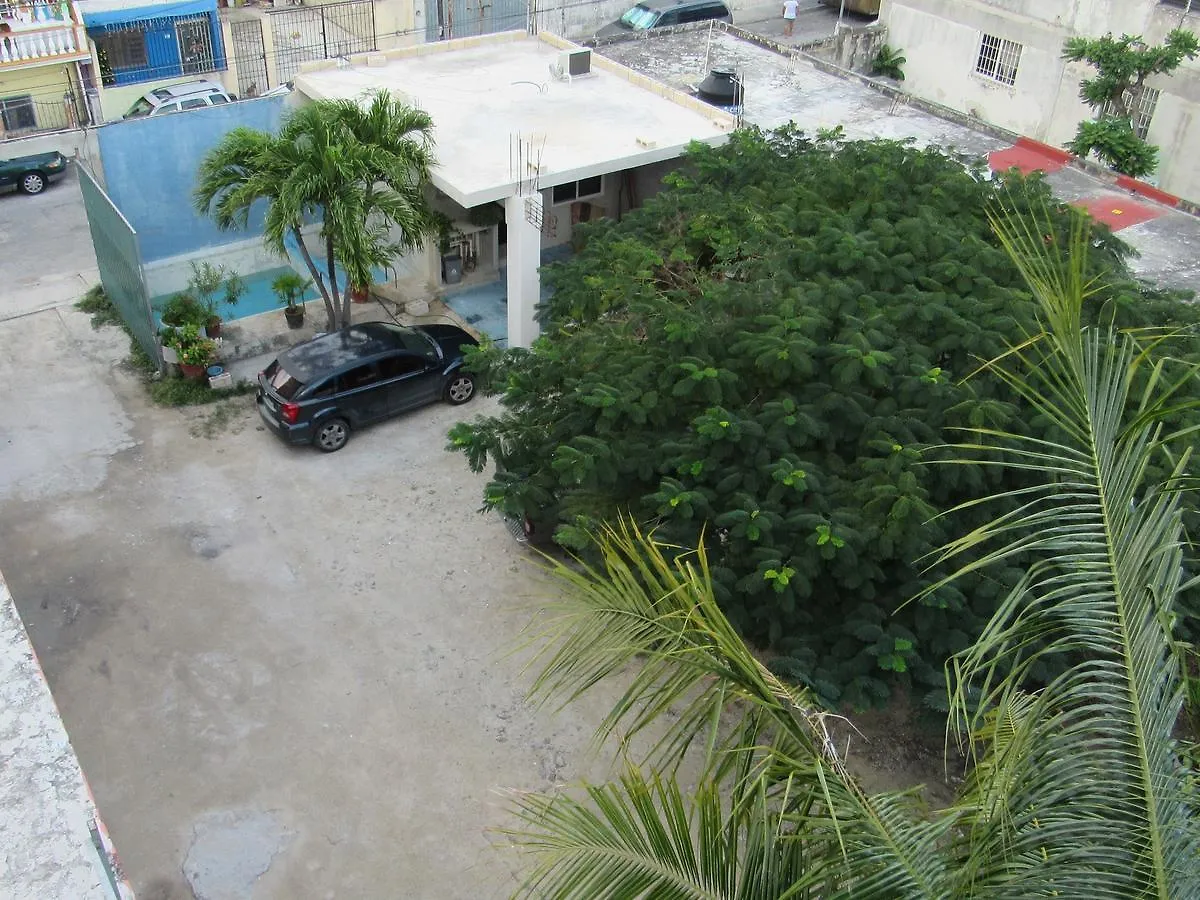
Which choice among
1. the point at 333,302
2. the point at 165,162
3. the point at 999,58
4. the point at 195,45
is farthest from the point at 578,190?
the point at 195,45

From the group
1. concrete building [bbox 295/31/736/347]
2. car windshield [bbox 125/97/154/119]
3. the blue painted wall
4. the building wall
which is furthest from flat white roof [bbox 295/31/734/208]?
the building wall

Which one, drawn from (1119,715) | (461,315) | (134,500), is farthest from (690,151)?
(1119,715)

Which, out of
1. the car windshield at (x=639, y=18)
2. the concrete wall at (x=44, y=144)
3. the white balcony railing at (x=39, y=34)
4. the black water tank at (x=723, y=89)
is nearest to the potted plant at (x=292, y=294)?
the concrete wall at (x=44, y=144)

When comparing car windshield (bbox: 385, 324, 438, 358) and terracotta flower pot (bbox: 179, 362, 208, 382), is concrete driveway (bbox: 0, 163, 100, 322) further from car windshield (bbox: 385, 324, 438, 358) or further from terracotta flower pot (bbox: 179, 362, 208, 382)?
car windshield (bbox: 385, 324, 438, 358)

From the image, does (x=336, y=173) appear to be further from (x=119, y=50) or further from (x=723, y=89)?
(x=119, y=50)

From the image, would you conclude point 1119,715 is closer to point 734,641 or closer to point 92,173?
point 734,641

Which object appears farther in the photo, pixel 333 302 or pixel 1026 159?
pixel 1026 159
